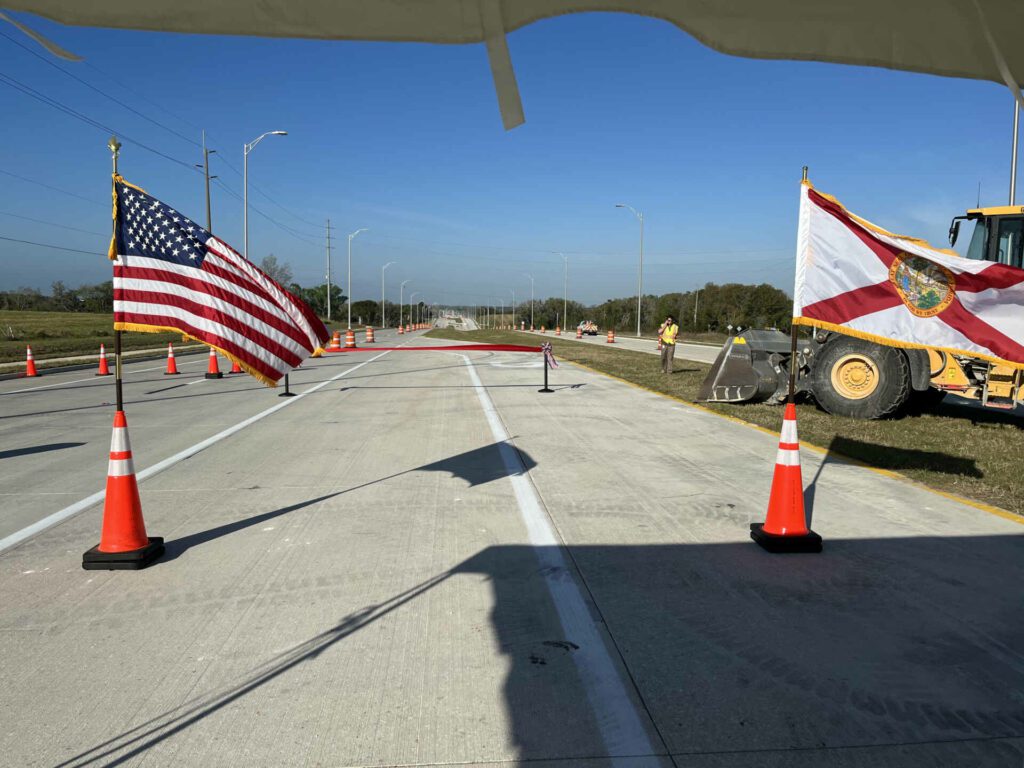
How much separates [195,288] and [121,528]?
1.86m

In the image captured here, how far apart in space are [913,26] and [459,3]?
1.29 m

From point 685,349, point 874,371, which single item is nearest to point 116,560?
point 874,371

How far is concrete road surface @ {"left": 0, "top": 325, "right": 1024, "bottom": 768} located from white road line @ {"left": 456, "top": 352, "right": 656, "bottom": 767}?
0.01 meters

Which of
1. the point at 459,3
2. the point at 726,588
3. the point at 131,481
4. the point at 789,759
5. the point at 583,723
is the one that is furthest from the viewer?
the point at 131,481

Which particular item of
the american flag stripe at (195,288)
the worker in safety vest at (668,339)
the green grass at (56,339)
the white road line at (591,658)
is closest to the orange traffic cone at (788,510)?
the white road line at (591,658)

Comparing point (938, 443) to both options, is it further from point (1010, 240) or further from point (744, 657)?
point (744, 657)

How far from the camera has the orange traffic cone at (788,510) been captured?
4.97 m

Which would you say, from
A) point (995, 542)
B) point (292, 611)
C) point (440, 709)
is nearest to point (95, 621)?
point (292, 611)

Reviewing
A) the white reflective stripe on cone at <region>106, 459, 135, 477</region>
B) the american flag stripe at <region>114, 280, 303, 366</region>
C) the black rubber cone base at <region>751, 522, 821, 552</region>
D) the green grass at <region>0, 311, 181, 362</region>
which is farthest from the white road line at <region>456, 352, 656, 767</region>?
the green grass at <region>0, 311, 181, 362</region>

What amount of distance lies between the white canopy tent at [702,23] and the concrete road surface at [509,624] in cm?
243

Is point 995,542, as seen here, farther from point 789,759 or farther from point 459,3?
point 459,3

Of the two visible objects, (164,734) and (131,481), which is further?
(131,481)

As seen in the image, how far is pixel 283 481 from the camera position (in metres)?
7.10

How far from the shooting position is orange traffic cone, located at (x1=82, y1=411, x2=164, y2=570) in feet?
15.3
